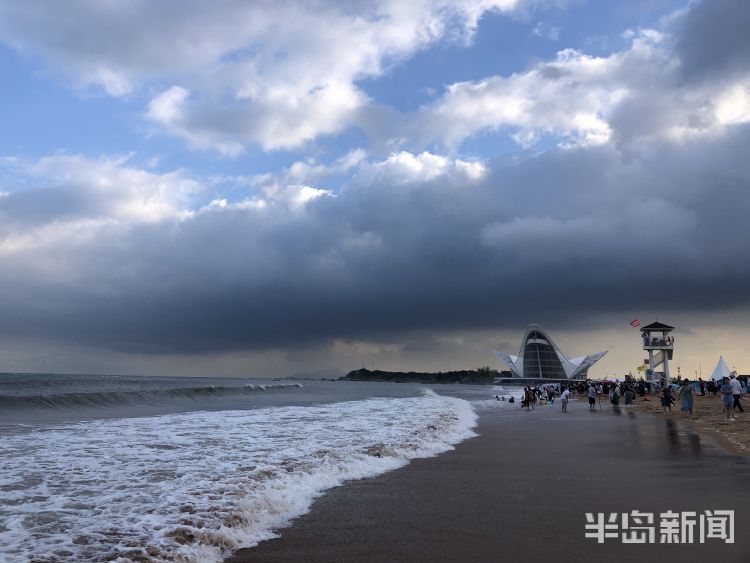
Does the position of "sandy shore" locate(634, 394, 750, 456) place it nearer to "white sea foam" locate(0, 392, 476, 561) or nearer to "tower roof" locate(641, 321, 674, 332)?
"white sea foam" locate(0, 392, 476, 561)

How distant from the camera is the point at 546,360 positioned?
128500 millimetres

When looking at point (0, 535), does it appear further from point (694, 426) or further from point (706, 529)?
point (694, 426)

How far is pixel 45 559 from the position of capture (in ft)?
17.8

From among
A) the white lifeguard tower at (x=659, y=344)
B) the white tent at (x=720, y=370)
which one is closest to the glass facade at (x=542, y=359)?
the white lifeguard tower at (x=659, y=344)

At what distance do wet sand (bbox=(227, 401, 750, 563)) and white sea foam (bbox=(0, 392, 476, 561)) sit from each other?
59 centimetres

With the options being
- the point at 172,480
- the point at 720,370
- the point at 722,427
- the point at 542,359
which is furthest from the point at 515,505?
the point at 542,359

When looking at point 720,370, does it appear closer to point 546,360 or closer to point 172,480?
point 172,480

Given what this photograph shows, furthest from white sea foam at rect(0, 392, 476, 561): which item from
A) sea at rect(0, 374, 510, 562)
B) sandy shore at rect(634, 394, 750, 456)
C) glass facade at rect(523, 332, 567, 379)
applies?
glass facade at rect(523, 332, 567, 379)

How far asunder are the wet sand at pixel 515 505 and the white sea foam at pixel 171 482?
23.1 inches

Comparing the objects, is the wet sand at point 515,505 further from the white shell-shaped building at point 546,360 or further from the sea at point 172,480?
the white shell-shaped building at point 546,360

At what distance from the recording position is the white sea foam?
6004mm

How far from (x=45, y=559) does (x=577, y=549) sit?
208 inches

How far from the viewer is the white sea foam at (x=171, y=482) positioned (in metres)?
6.00

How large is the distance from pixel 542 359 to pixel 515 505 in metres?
128
